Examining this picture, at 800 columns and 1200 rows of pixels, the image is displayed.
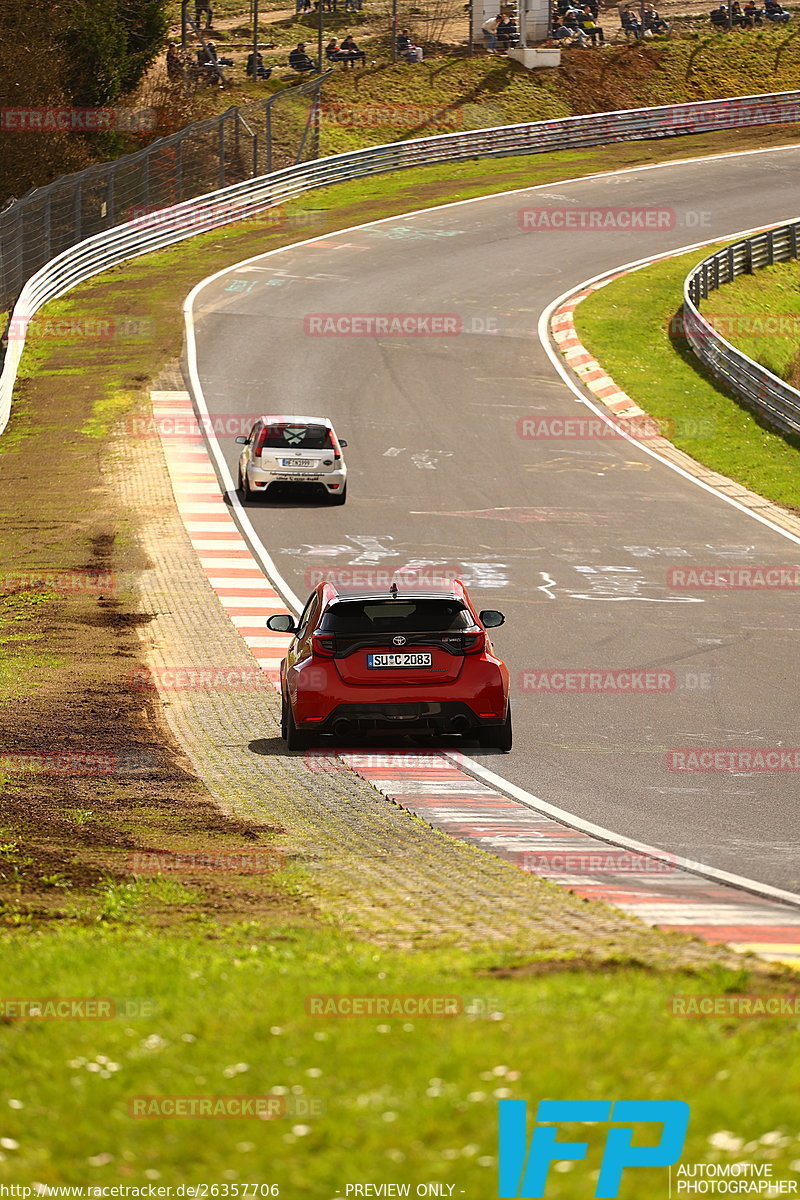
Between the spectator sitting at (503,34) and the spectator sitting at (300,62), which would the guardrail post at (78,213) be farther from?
the spectator sitting at (503,34)

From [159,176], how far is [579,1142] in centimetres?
5187

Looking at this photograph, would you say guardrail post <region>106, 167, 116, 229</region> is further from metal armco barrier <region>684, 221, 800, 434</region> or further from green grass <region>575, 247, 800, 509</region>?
A: metal armco barrier <region>684, 221, 800, 434</region>

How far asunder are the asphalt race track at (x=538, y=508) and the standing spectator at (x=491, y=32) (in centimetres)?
1643

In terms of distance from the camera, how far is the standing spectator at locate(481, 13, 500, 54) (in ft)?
235

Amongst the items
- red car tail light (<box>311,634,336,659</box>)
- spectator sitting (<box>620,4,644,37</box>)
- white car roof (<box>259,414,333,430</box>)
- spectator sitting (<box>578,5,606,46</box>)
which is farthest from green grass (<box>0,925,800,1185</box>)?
spectator sitting (<box>620,4,644,37</box>)

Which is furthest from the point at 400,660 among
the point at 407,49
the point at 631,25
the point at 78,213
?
the point at 631,25

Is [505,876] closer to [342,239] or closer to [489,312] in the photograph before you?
[489,312]

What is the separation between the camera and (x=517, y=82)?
6919 cm

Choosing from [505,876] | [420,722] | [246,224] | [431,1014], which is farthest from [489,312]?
[431,1014]

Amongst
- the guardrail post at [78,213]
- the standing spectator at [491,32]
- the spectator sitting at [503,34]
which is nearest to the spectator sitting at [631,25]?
the spectator sitting at [503,34]

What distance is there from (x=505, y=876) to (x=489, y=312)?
36.0 metres

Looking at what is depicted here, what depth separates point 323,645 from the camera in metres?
13.7

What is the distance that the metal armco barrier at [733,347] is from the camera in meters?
34.8

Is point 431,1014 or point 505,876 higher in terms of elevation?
point 431,1014
